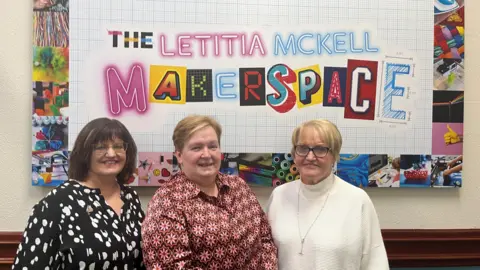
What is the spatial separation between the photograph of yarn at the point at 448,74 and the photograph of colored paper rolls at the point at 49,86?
1.84 m

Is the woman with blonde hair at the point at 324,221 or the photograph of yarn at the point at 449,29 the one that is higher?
the photograph of yarn at the point at 449,29

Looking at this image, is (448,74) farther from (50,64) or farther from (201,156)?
(50,64)

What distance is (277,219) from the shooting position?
1.74 meters

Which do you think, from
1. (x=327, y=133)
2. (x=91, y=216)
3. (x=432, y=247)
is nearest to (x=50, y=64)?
(x=91, y=216)

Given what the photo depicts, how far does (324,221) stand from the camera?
165cm

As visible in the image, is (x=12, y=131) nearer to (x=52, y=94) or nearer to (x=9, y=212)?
(x=52, y=94)

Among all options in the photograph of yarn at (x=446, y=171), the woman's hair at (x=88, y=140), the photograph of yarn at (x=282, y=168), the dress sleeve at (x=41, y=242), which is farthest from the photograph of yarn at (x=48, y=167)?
the photograph of yarn at (x=446, y=171)

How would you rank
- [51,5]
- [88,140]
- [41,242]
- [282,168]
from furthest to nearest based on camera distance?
[282,168]
[51,5]
[88,140]
[41,242]

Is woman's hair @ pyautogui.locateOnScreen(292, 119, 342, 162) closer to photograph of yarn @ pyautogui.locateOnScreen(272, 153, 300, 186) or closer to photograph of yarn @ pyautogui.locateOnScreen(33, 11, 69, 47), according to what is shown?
photograph of yarn @ pyautogui.locateOnScreen(272, 153, 300, 186)

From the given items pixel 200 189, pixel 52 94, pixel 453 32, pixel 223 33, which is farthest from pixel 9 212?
pixel 453 32

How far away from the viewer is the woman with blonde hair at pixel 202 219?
1.41 meters

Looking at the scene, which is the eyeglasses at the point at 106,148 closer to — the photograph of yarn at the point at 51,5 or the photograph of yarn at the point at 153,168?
the photograph of yarn at the point at 153,168

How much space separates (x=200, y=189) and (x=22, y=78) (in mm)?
1096

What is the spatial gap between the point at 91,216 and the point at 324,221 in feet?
2.87
